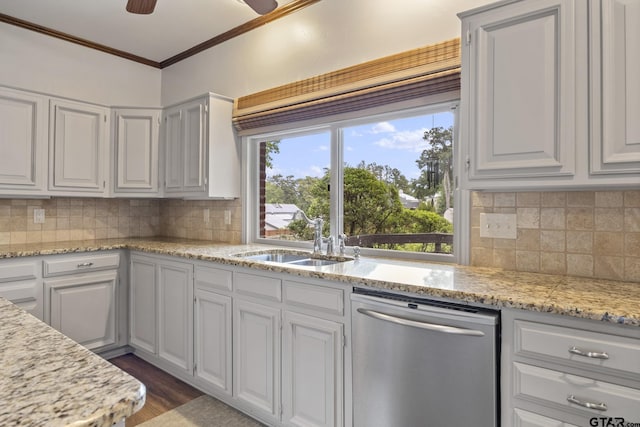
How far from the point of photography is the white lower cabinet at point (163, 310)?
2652 mm

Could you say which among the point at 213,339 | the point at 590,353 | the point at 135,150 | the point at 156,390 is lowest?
the point at 156,390

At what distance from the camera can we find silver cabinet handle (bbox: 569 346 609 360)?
1.19 meters

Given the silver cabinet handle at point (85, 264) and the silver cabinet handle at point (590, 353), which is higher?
the silver cabinet handle at point (85, 264)

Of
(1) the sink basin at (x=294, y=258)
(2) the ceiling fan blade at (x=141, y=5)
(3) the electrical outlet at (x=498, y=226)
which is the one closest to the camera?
(3) the electrical outlet at (x=498, y=226)

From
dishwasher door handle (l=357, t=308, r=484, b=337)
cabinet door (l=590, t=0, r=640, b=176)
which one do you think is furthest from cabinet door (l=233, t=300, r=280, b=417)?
cabinet door (l=590, t=0, r=640, b=176)

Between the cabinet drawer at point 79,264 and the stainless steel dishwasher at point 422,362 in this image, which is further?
the cabinet drawer at point 79,264

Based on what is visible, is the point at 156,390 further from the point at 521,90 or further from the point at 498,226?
the point at 521,90

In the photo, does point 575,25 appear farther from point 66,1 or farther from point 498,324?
point 66,1

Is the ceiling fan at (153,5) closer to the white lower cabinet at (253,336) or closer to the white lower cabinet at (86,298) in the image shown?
the white lower cabinet at (253,336)

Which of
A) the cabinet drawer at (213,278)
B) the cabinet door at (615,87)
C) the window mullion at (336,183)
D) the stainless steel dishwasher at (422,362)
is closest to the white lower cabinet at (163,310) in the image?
the cabinet drawer at (213,278)

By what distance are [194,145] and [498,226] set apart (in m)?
2.36

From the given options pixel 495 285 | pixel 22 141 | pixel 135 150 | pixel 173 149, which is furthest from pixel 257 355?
pixel 22 141

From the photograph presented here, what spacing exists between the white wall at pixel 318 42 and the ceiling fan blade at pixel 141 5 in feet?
3.26

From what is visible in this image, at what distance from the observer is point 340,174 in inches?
106
